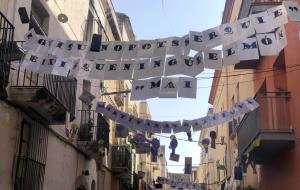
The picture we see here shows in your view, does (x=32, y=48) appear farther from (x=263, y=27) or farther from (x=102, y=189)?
(x=102, y=189)

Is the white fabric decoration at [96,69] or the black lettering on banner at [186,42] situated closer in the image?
the black lettering on banner at [186,42]

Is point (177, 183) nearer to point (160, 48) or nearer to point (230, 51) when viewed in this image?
point (160, 48)

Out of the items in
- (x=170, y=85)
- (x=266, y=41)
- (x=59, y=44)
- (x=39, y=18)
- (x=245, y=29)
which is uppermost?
(x=39, y=18)

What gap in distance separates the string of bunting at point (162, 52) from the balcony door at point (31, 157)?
2292mm

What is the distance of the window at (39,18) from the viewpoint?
37.7 ft

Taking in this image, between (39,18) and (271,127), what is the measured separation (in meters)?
6.32

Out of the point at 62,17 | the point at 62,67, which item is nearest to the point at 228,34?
the point at 62,67

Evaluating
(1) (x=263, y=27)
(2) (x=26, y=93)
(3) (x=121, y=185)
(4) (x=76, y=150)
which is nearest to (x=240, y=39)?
(1) (x=263, y=27)

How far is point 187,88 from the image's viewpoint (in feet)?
28.9

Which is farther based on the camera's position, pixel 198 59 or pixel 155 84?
pixel 155 84

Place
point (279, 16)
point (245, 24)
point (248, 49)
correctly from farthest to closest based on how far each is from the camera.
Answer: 1. point (245, 24)
2. point (248, 49)
3. point (279, 16)

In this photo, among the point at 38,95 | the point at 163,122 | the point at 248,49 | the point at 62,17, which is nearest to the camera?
the point at 248,49

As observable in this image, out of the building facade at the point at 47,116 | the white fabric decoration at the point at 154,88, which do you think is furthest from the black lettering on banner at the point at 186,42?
the building facade at the point at 47,116

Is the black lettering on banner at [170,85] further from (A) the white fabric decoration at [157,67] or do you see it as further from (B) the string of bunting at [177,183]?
(B) the string of bunting at [177,183]
